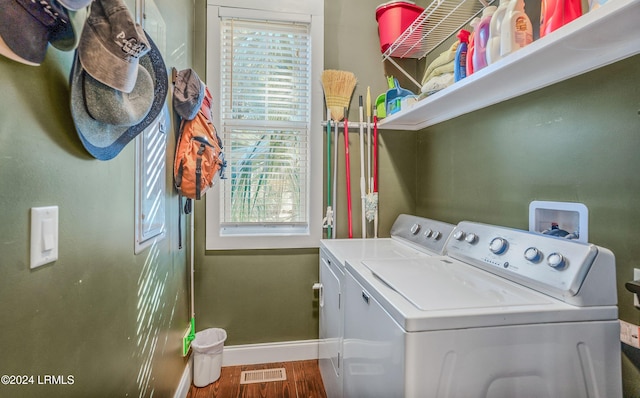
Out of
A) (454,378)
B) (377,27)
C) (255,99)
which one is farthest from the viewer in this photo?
(377,27)

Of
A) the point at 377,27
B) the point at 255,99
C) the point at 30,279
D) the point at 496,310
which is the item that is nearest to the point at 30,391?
the point at 30,279

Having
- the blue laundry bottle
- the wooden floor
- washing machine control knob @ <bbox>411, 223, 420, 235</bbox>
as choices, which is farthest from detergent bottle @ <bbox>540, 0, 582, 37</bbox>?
the wooden floor

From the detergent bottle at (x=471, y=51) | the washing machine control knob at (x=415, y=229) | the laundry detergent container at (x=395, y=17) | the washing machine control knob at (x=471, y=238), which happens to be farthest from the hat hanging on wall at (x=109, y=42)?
the laundry detergent container at (x=395, y=17)

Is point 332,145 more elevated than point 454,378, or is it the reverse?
point 332,145

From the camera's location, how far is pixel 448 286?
0.98m

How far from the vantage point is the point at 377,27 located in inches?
87.0

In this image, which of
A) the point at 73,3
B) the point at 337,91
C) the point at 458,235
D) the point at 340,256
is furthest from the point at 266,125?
the point at 73,3

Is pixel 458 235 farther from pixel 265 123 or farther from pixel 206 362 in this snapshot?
pixel 206 362

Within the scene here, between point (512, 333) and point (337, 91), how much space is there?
174 cm

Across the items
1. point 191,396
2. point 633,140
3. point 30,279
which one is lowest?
point 191,396

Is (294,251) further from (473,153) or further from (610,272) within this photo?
(610,272)

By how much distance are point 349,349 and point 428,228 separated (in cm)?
79

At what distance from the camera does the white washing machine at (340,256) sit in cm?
146

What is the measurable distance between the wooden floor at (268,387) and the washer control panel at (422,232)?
1070 millimetres
